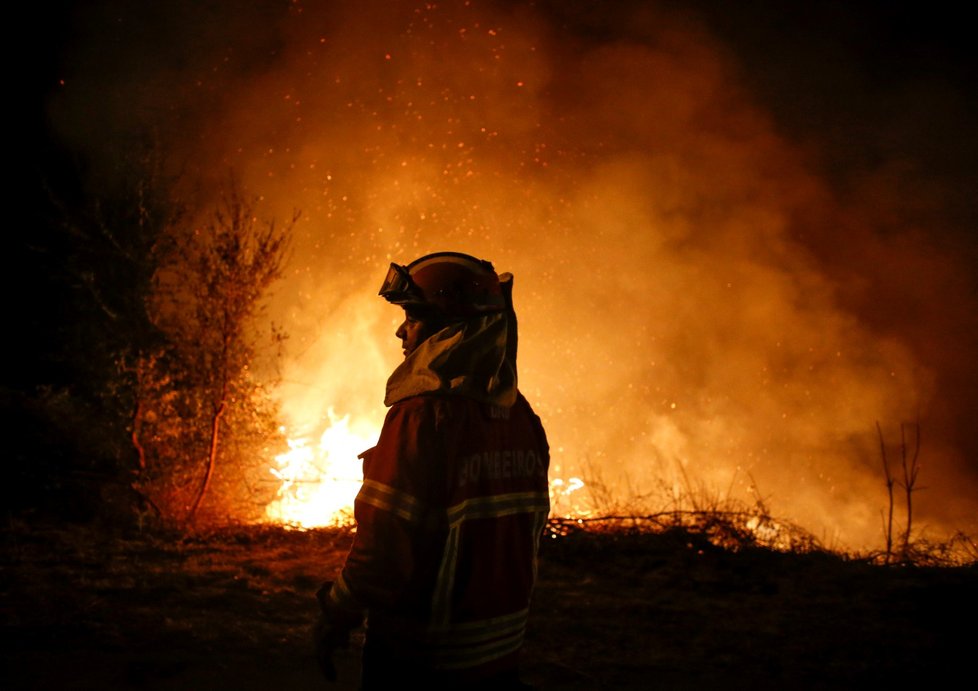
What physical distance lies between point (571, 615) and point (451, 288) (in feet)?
11.5

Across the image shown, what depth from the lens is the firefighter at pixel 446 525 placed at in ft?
6.21

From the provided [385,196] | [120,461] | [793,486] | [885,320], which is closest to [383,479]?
[120,461]

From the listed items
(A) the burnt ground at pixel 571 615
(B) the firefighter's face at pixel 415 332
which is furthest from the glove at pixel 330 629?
(A) the burnt ground at pixel 571 615

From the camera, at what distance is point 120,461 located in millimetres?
7535

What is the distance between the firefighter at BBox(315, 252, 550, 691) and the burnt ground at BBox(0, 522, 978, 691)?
1.96 metres

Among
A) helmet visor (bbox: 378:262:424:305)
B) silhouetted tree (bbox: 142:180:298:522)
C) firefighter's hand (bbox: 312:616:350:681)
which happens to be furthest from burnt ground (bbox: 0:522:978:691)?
helmet visor (bbox: 378:262:424:305)

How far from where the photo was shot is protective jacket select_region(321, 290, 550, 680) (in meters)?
1.88

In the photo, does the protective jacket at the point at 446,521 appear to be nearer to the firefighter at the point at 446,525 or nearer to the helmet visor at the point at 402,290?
the firefighter at the point at 446,525

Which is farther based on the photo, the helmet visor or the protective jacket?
the helmet visor

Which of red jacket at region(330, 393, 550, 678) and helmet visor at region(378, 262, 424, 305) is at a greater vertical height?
helmet visor at region(378, 262, 424, 305)

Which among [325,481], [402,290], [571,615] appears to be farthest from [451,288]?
[325,481]

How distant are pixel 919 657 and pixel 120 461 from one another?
23.8 ft

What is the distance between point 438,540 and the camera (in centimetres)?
194

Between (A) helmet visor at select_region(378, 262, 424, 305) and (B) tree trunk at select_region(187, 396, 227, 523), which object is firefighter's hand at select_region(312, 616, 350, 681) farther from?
(B) tree trunk at select_region(187, 396, 227, 523)
